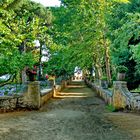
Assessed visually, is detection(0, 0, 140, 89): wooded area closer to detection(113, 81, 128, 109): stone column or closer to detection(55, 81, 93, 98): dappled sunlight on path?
detection(113, 81, 128, 109): stone column

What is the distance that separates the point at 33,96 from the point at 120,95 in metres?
4.73

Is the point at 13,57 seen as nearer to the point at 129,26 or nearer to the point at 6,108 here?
the point at 6,108

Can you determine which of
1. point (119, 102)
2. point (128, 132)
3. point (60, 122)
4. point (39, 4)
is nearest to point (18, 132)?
point (60, 122)

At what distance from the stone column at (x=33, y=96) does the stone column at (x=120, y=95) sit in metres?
4.23

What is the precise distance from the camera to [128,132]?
11453 millimetres

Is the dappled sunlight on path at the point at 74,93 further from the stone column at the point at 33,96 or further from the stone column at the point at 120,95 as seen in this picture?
the stone column at the point at 120,95

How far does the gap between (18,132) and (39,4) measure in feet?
106

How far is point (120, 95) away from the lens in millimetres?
18328

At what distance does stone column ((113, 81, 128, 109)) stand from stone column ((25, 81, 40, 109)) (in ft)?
13.9

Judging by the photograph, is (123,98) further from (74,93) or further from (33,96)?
(74,93)

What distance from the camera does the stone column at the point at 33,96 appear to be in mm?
18781

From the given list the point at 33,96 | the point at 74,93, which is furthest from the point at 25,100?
the point at 74,93

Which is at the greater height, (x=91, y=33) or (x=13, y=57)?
(x=91, y=33)

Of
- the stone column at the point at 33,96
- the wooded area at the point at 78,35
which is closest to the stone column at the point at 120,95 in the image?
the wooded area at the point at 78,35
